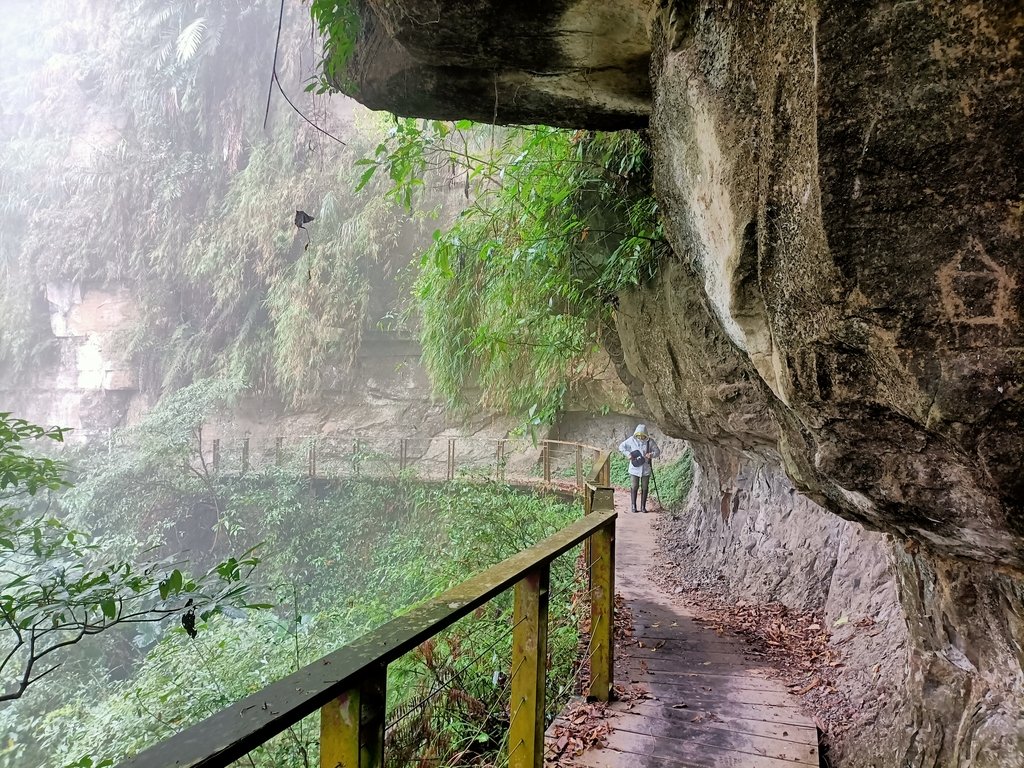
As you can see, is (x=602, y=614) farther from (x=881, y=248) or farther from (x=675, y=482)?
(x=675, y=482)

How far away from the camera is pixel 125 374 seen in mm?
26438

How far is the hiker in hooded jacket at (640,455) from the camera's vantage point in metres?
9.77

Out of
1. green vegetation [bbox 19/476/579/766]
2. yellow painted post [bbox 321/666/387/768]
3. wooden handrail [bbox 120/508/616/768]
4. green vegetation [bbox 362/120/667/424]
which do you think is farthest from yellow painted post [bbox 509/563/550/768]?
green vegetation [bbox 362/120/667/424]

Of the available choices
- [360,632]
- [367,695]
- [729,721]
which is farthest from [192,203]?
[367,695]

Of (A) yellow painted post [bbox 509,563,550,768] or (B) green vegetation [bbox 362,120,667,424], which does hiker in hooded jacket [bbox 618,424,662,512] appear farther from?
(A) yellow painted post [bbox 509,563,550,768]

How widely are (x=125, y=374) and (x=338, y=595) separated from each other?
1811 centimetres

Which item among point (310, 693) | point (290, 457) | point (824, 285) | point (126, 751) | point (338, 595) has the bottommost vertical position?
point (338, 595)

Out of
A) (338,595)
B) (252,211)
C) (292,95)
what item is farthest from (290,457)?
(292,95)

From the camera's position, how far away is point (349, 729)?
3.76 ft

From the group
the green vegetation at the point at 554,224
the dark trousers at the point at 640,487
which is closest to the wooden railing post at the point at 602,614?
the green vegetation at the point at 554,224

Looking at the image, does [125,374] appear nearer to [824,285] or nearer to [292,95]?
[292,95]

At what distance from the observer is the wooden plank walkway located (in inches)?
117

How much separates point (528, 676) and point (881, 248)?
6.57ft

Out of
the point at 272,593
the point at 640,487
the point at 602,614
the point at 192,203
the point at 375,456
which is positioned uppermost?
the point at 192,203
